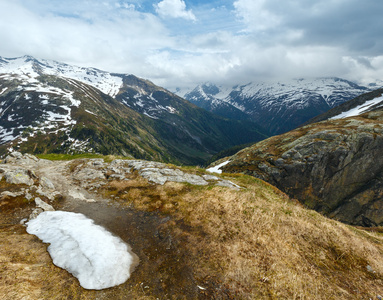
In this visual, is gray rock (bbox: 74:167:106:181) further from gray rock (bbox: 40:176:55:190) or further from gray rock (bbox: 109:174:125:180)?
gray rock (bbox: 40:176:55:190)

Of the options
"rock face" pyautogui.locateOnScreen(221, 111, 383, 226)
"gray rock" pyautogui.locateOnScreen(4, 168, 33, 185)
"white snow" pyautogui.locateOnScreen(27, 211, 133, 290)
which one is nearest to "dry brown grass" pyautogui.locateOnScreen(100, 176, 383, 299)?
"white snow" pyautogui.locateOnScreen(27, 211, 133, 290)

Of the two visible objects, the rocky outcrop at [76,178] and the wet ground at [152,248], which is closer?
the wet ground at [152,248]

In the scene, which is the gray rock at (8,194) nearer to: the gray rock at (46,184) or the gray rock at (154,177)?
the gray rock at (46,184)

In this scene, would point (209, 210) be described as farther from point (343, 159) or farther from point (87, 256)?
point (343, 159)

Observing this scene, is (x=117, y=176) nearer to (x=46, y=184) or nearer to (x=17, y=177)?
(x=46, y=184)

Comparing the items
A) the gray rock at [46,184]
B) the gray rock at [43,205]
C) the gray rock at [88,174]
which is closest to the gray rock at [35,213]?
the gray rock at [43,205]

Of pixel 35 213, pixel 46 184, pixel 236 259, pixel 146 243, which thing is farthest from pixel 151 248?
pixel 46 184

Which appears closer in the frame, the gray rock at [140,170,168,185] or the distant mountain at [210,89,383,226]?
the gray rock at [140,170,168,185]

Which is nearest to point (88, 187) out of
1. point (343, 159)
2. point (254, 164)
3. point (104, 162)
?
point (104, 162)
